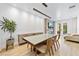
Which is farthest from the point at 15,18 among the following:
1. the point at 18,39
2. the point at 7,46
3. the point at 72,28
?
the point at 72,28

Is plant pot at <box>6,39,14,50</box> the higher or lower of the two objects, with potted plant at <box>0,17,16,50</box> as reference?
lower

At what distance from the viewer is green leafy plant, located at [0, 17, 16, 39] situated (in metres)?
3.47

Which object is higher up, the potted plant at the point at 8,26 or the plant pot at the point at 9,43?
the potted plant at the point at 8,26

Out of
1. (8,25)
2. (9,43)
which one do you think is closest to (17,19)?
(8,25)

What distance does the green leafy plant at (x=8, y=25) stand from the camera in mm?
3470

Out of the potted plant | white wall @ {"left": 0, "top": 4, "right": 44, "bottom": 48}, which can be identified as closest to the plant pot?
the potted plant

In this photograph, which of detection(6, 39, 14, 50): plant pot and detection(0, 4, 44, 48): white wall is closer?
detection(0, 4, 44, 48): white wall

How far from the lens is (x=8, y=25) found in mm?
3576

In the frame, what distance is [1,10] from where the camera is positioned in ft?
10.9

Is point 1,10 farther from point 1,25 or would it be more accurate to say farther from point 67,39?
point 67,39

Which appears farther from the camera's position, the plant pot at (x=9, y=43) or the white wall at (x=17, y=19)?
the plant pot at (x=9, y=43)

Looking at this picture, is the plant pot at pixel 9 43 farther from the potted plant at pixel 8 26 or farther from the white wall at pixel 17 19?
the white wall at pixel 17 19

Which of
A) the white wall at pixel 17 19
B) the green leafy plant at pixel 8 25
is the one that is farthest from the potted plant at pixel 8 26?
the white wall at pixel 17 19

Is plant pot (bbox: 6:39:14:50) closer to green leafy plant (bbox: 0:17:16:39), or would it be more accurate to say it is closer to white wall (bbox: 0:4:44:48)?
white wall (bbox: 0:4:44:48)
